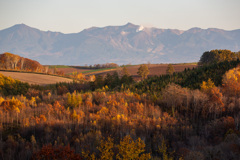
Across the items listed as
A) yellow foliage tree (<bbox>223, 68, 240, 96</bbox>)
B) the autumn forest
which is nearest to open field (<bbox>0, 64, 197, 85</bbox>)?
the autumn forest

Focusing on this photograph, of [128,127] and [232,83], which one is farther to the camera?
[232,83]

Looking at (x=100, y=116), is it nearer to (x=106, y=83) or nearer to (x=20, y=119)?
(x=20, y=119)

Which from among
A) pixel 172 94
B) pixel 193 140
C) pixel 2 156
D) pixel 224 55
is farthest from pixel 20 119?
pixel 224 55

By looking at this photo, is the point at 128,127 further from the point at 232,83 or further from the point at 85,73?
the point at 85,73

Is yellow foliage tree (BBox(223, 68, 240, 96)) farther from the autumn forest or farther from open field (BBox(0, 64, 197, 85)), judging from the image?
open field (BBox(0, 64, 197, 85))

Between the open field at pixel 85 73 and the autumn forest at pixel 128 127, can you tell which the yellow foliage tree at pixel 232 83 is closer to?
the autumn forest at pixel 128 127

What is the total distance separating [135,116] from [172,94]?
470 cm

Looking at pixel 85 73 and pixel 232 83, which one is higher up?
pixel 232 83

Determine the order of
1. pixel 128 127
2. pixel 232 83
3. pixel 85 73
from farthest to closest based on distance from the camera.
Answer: pixel 85 73 → pixel 232 83 → pixel 128 127

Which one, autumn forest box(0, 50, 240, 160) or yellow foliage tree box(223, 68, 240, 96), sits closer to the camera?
autumn forest box(0, 50, 240, 160)

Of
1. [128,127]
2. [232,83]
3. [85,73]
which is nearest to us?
[128,127]

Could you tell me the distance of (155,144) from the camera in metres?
10.7

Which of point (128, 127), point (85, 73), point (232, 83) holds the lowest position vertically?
point (128, 127)

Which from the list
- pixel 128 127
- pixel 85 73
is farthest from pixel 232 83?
pixel 85 73
